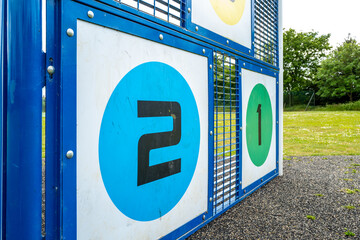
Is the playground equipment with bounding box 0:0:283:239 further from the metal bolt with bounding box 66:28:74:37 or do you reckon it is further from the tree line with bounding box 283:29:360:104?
the tree line with bounding box 283:29:360:104

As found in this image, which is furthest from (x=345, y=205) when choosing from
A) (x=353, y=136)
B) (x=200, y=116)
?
(x=353, y=136)

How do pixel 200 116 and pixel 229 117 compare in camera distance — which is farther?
pixel 229 117

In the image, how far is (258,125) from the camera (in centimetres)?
362

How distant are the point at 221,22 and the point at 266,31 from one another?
153 centimetres

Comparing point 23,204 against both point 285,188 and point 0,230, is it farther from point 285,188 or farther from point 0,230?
point 285,188

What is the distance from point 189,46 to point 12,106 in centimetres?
149

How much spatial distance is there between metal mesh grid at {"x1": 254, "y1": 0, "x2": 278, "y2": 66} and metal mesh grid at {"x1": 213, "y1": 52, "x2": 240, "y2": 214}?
38.4 inches

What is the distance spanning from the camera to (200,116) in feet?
7.97

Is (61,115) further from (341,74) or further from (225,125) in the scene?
(341,74)

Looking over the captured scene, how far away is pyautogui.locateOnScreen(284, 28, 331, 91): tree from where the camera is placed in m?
37.5

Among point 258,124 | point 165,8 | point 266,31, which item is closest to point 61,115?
point 165,8

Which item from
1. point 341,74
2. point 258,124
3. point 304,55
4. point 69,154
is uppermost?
point 304,55

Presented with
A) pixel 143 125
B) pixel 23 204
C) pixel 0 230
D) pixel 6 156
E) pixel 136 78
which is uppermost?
pixel 136 78

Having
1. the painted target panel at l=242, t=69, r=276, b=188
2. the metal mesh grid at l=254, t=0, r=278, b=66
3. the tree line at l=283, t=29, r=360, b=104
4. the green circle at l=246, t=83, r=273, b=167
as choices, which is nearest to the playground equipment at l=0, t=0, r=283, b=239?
the painted target panel at l=242, t=69, r=276, b=188
